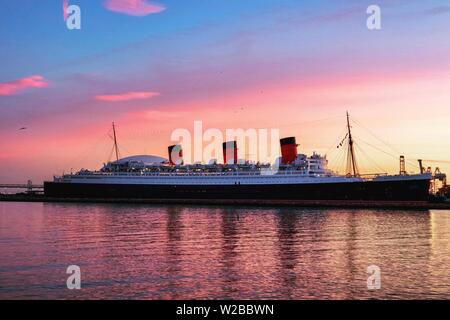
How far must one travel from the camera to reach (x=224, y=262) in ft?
85.3

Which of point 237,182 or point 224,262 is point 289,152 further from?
point 224,262

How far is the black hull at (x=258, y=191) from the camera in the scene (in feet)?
283

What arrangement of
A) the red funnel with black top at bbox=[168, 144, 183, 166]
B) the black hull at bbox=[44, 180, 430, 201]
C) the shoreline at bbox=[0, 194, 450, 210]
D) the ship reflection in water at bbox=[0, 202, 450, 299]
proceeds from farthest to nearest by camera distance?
the red funnel with black top at bbox=[168, 144, 183, 166] < the black hull at bbox=[44, 180, 430, 201] < the shoreline at bbox=[0, 194, 450, 210] < the ship reflection in water at bbox=[0, 202, 450, 299]

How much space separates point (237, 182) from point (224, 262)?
7799 centimetres

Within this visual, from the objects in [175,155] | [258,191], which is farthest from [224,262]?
[175,155]

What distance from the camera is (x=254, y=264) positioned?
2561cm

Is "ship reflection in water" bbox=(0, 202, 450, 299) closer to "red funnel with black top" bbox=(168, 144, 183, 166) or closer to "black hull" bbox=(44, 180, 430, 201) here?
"black hull" bbox=(44, 180, 430, 201)

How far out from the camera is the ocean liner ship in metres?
87.8

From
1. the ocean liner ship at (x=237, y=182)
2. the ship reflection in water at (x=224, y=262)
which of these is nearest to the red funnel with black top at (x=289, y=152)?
the ocean liner ship at (x=237, y=182)

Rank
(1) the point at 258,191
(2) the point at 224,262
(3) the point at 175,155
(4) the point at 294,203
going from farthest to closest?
(3) the point at 175,155
(1) the point at 258,191
(4) the point at 294,203
(2) the point at 224,262

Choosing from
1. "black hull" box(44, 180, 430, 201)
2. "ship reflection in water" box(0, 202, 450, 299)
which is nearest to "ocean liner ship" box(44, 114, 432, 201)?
"black hull" box(44, 180, 430, 201)

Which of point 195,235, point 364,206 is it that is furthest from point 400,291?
point 364,206
